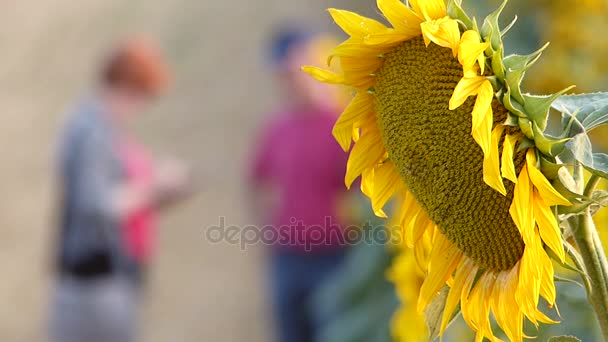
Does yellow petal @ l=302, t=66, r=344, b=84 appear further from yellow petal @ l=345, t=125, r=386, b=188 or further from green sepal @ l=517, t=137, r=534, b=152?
green sepal @ l=517, t=137, r=534, b=152

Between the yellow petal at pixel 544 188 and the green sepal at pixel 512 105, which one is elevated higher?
the green sepal at pixel 512 105

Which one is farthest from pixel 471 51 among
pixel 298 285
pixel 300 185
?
pixel 298 285

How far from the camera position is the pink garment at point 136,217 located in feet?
10.9

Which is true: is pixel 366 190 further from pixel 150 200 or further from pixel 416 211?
pixel 150 200

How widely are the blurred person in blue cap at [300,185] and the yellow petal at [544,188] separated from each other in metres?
2.43

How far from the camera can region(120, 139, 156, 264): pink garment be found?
331 cm

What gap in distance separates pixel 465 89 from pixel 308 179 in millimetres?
2505

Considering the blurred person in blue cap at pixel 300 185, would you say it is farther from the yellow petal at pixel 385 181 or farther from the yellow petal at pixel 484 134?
the yellow petal at pixel 484 134

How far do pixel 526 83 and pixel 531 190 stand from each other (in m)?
1.47

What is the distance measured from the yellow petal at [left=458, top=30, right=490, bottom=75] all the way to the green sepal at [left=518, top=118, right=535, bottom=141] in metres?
0.06

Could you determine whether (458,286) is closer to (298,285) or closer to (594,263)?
(594,263)

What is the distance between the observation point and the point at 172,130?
6.31 m

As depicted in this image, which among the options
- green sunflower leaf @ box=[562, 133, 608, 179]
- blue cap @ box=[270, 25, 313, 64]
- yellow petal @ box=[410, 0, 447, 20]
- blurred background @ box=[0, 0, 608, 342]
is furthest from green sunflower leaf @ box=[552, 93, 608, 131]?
blurred background @ box=[0, 0, 608, 342]

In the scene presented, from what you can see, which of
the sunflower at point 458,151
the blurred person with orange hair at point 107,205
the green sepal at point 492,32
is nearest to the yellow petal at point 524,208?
the sunflower at point 458,151
